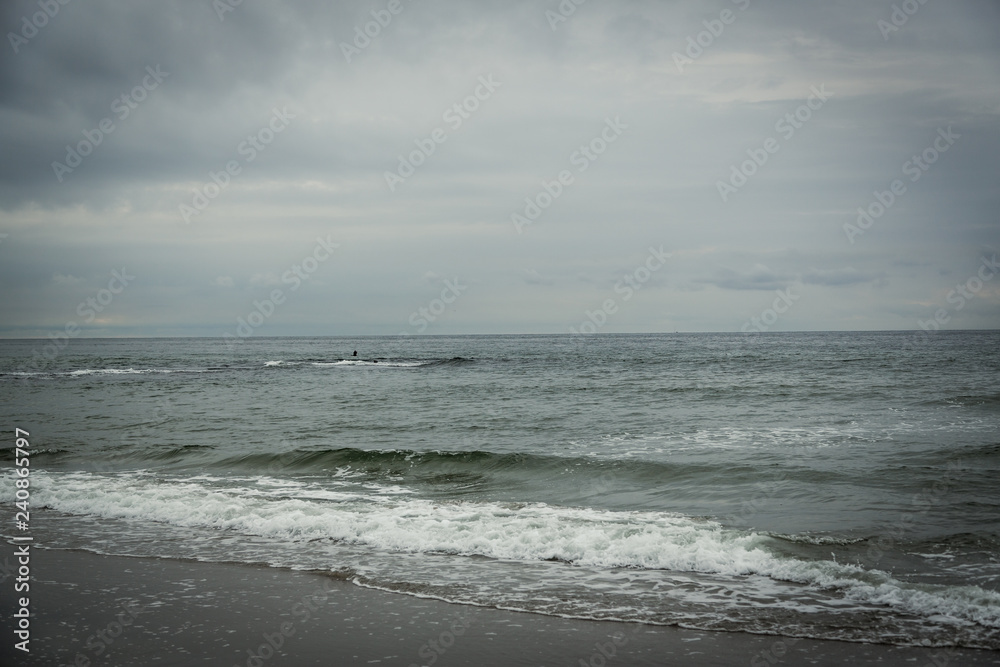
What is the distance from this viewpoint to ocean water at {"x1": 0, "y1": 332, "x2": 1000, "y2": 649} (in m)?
7.41

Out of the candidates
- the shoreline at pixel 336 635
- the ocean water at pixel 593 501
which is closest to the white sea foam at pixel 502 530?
the ocean water at pixel 593 501

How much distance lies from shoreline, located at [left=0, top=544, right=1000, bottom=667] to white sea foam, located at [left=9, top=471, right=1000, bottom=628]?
1435 millimetres

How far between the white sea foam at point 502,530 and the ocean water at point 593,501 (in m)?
0.04

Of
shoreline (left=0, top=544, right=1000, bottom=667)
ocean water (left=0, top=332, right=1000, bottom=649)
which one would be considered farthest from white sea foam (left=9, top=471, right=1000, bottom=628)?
shoreline (left=0, top=544, right=1000, bottom=667)

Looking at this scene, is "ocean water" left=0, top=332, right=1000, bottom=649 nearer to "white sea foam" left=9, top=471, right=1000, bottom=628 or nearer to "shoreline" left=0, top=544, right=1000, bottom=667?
"white sea foam" left=9, top=471, right=1000, bottom=628

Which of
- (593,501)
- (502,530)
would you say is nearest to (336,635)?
(502,530)

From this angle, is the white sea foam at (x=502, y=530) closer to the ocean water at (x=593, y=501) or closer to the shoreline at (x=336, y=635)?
the ocean water at (x=593, y=501)

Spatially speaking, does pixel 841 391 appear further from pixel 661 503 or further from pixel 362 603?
pixel 362 603

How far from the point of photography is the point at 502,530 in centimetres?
983

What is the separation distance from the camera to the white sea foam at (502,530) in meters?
7.42

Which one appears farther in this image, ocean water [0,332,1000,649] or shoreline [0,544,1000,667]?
ocean water [0,332,1000,649]

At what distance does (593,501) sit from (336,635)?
6986 mm

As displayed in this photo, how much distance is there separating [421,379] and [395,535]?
112 ft

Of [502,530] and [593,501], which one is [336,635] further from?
[593,501]
